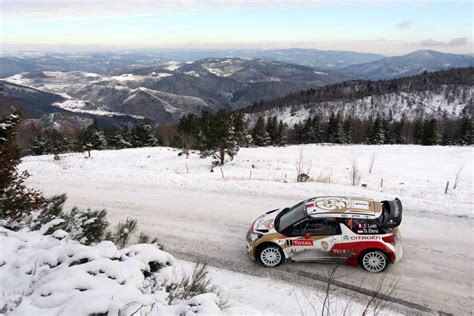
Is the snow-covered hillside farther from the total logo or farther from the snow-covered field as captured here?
the total logo

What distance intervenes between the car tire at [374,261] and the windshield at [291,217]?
1.84m

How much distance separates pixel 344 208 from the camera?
30.6 ft

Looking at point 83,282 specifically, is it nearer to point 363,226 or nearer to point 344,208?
point 344,208

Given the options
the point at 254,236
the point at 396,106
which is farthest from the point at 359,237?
the point at 396,106

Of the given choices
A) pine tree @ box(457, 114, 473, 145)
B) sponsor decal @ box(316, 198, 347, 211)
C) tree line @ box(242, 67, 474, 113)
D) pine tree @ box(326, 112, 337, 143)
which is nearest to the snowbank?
sponsor decal @ box(316, 198, 347, 211)

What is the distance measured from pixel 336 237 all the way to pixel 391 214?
170 centimetres

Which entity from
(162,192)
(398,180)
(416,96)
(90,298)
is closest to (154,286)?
(90,298)

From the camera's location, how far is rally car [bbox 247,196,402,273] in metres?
8.88

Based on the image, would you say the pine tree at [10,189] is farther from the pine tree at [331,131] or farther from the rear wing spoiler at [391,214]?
the pine tree at [331,131]

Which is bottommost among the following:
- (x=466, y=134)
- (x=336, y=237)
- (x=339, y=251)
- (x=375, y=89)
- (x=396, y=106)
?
(x=466, y=134)

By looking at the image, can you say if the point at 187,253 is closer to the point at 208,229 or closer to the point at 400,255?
the point at 208,229

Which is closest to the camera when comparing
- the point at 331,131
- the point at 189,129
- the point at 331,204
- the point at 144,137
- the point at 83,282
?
the point at 83,282

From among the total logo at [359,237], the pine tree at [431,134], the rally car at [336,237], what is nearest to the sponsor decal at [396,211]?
the rally car at [336,237]

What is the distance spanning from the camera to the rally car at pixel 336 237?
29.1 feet
